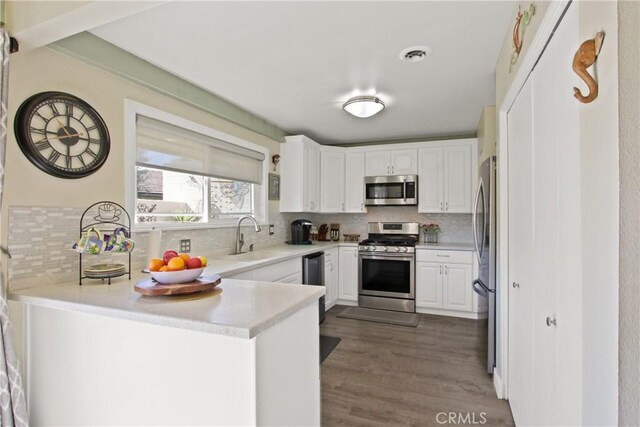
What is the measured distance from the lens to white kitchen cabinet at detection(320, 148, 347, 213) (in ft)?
15.6

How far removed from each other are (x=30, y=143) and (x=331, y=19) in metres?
1.70

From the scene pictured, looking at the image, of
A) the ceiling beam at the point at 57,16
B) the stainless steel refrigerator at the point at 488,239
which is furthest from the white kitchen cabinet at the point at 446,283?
the ceiling beam at the point at 57,16

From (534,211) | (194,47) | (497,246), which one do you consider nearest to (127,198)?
(194,47)

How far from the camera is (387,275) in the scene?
4309 mm

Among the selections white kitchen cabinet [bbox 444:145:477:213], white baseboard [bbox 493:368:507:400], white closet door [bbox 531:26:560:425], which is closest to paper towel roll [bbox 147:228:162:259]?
white closet door [bbox 531:26:560:425]

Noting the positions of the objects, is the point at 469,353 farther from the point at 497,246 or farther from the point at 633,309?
the point at 633,309

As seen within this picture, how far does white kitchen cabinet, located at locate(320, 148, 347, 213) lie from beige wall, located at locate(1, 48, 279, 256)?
2544 millimetres

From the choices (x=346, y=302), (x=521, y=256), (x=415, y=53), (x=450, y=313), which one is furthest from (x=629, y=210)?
(x=346, y=302)

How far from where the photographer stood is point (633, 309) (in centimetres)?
63

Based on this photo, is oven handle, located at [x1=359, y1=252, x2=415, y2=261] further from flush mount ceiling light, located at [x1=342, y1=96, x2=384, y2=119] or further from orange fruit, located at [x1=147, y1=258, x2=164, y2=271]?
orange fruit, located at [x1=147, y1=258, x2=164, y2=271]

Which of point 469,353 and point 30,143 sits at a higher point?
point 30,143

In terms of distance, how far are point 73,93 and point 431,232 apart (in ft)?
13.8

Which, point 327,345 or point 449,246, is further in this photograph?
point 449,246

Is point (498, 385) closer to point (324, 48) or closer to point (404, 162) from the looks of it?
point (324, 48)
